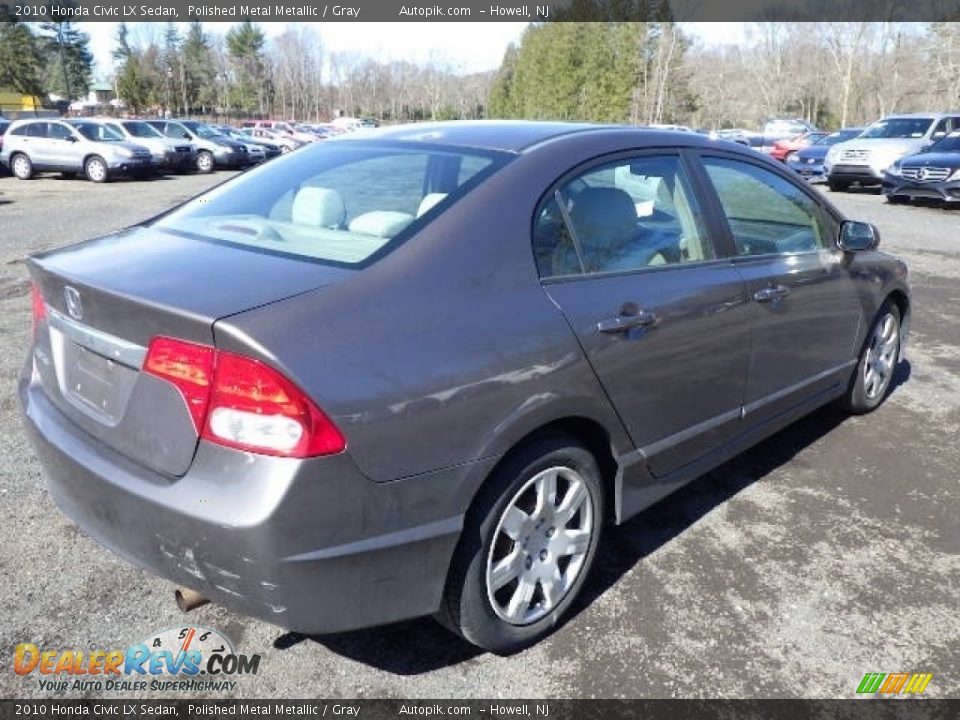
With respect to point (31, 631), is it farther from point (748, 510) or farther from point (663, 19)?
point (663, 19)

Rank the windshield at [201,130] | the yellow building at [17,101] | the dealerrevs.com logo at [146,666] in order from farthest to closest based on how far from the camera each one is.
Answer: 1. the yellow building at [17,101]
2. the windshield at [201,130]
3. the dealerrevs.com logo at [146,666]

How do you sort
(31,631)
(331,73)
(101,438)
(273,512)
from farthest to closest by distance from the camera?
(331,73), (31,631), (101,438), (273,512)

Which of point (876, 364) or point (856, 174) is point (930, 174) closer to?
point (856, 174)

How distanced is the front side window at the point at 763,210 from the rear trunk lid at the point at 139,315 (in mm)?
1950

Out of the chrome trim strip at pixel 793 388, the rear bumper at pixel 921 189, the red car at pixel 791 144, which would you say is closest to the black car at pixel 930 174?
the rear bumper at pixel 921 189

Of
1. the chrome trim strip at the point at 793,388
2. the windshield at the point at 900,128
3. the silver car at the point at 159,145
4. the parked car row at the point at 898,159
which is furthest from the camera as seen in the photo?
the silver car at the point at 159,145

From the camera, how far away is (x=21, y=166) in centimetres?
2136

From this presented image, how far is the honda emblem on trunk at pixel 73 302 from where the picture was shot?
2.26 meters

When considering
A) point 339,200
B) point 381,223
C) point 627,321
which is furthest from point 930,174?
point 381,223

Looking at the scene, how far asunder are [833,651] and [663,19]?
53623mm

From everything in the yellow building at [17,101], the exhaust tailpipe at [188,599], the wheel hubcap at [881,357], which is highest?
the yellow building at [17,101]

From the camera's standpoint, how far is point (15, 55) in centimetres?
6888

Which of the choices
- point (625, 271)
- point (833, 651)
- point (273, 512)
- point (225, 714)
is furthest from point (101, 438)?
point (833, 651)

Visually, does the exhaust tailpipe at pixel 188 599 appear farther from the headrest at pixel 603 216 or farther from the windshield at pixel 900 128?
the windshield at pixel 900 128
